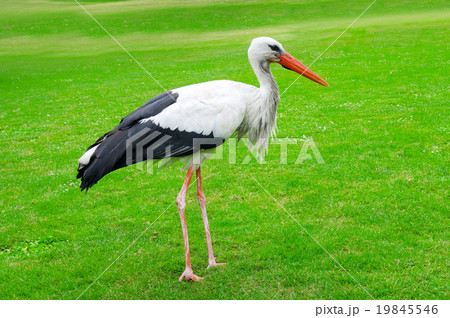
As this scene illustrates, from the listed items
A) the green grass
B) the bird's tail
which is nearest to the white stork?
the bird's tail

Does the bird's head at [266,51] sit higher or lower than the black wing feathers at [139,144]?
higher

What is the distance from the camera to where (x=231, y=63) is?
78.1ft

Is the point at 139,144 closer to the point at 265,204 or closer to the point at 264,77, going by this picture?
the point at 264,77

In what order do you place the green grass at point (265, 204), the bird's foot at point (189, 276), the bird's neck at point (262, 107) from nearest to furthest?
the green grass at point (265, 204), the bird's foot at point (189, 276), the bird's neck at point (262, 107)

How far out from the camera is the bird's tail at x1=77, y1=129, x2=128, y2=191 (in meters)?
5.41

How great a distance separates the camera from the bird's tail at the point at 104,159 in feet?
17.7

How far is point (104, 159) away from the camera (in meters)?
5.43

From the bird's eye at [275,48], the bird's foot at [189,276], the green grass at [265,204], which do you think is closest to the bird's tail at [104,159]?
the green grass at [265,204]

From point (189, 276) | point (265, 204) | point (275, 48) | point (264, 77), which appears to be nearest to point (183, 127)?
point (264, 77)

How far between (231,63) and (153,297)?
19.8 metres

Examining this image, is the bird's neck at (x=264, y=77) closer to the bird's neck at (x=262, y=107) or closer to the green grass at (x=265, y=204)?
the bird's neck at (x=262, y=107)

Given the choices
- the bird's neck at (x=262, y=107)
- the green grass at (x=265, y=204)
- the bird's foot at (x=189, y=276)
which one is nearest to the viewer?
the green grass at (x=265, y=204)
